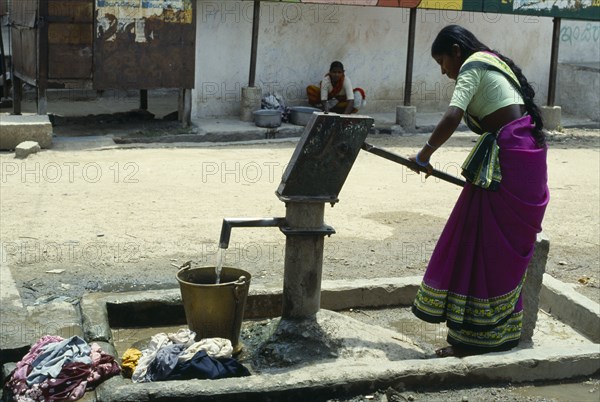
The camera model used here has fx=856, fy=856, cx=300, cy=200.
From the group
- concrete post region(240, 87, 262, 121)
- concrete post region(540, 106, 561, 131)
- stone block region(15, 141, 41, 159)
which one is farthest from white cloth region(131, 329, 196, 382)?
concrete post region(540, 106, 561, 131)

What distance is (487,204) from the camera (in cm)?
436

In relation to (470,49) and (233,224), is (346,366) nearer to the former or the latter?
(233,224)

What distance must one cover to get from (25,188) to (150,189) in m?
1.23

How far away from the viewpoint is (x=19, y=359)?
4.27 m

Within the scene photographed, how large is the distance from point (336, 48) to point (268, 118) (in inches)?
102

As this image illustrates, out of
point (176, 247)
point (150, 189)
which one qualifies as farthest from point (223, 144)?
point (176, 247)

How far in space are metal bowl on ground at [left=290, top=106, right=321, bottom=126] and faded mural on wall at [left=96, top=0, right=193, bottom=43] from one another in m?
2.22

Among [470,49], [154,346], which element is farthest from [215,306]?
[470,49]

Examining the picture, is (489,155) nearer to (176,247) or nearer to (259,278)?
(259,278)

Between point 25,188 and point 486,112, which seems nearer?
point 486,112

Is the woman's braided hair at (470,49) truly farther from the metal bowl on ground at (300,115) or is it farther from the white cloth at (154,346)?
the metal bowl on ground at (300,115)

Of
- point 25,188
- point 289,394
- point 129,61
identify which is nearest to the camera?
point 289,394

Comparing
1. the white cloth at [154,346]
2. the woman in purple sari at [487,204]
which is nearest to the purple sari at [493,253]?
the woman in purple sari at [487,204]

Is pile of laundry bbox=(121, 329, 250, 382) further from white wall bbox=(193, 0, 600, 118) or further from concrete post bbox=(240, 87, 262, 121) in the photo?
white wall bbox=(193, 0, 600, 118)
